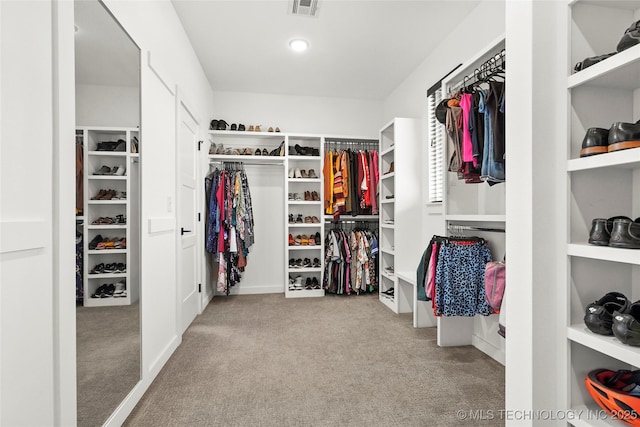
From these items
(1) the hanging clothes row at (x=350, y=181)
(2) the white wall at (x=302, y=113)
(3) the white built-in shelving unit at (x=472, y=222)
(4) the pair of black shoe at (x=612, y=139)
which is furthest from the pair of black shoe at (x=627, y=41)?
(2) the white wall at (x=302, y=113)

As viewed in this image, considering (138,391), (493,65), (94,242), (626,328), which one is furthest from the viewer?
(493,65)

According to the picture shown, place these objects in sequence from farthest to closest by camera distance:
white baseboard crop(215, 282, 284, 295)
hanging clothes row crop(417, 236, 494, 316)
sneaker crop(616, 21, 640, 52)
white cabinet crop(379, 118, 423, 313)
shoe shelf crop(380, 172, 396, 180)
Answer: white baseboard crop(215, 282, 284, 295)
shoe shelf crop(380, 172, 396, 180)
white cabinet crop(379, 118, 423, 313)
hanging clothes row crop(417, 236, 494, 316)
sneaker crop(616, 21, 640, 52)

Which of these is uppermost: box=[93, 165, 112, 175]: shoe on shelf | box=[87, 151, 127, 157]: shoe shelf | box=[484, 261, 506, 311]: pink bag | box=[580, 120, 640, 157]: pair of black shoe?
box=[87, 151, 127, 157]: shoe shelf

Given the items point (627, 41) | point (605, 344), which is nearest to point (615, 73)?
point (627, 41)

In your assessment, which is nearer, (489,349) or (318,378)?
(318,378)

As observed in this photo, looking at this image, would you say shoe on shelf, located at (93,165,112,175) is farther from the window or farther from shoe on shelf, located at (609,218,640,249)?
the window

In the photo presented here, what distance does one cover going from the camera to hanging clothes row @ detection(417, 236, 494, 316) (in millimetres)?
2316

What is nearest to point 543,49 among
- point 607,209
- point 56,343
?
point 607,209

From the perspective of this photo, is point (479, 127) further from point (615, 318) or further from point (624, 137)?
point (615, 318)

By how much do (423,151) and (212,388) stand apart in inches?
116

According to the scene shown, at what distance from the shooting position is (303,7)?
2.60 meters

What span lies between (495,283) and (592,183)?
3.47 ft

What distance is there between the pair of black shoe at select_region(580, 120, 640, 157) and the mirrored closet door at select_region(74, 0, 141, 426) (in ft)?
6.19

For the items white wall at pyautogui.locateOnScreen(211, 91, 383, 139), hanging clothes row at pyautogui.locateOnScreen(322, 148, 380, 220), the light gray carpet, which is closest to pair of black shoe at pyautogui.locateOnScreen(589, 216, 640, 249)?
the light gray carpet
